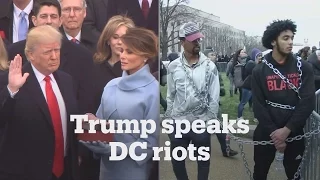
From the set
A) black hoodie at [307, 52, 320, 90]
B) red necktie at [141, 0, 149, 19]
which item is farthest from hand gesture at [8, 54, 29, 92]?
black hoodie at [307, 52, 320, 90]

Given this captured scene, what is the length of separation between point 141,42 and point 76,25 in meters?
0.34

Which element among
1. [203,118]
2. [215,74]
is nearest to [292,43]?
[215,74]

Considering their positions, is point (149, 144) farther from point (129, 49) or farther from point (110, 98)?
point (129, 49)

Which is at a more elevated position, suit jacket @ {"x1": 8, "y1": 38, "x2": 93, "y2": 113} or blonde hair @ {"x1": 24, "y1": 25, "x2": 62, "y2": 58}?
blonde hair @ {"x1": 24, "y1": 25, "x2": 62, "y2": 58}

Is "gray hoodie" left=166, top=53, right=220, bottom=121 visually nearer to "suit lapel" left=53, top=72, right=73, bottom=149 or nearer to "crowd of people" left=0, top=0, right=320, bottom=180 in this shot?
"crowd of people" left=0, top=0, right=320, bottom=180

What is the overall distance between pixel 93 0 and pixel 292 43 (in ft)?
3.46

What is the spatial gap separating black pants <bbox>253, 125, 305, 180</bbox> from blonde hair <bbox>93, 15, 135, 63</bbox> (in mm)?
873

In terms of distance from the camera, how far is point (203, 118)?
7.75ft

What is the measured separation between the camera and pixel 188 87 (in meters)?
2.38

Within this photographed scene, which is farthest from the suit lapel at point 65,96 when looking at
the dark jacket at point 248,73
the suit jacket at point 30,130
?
the dark jacket at point 248,73

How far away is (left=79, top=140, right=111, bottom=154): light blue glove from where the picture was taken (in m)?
2.33

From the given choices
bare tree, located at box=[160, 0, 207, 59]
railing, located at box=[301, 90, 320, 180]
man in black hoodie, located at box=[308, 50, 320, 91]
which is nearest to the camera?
bare tree, located at box=[160, 0, 207, 59]

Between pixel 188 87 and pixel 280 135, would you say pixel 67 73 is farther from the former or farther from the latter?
pixel 280 135

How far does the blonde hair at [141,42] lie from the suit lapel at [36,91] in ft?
1.60
